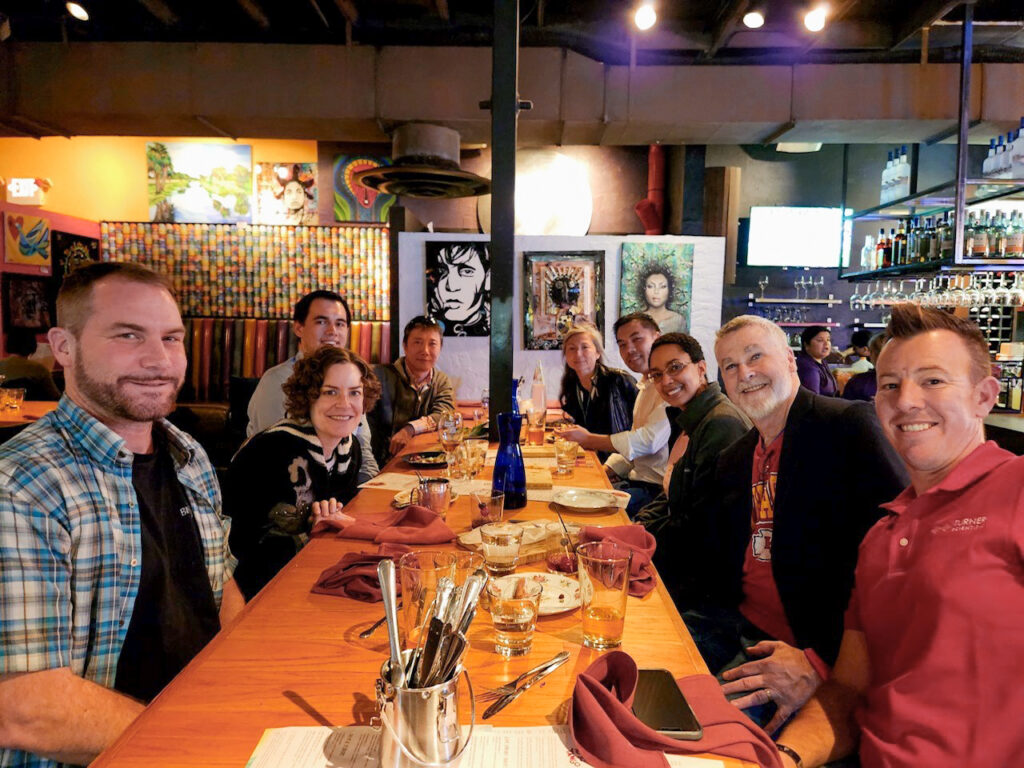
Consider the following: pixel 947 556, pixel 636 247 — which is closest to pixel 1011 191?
pixel 636 247

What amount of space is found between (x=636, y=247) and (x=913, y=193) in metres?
2.30

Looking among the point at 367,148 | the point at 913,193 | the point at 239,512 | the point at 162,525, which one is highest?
the point at 367,148

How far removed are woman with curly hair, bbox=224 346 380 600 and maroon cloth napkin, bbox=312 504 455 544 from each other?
0.27 feet

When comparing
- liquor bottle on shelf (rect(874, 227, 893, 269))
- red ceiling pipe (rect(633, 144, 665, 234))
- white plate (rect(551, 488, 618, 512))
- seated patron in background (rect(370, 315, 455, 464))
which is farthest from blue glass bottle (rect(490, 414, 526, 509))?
red ceiling pipe (rect(633, 144, 665, 234))

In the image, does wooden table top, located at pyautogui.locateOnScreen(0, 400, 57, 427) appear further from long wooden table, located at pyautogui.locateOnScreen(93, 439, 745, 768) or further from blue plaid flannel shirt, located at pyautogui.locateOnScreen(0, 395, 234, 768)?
long wooden table, located at pyautogui.locateOnScreen(93, 439, 745, 768)

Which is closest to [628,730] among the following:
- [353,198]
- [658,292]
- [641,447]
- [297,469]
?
[297,469]

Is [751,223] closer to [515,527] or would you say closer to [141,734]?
[515,527]

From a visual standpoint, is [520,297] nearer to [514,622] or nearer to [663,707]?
[514,622]

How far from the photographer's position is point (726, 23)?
4.88 m

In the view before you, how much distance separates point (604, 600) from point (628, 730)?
0.31 meters

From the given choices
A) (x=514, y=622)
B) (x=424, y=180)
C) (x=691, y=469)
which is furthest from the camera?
(x=424, y=180)

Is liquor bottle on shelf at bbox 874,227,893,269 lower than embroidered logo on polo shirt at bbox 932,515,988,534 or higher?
higher

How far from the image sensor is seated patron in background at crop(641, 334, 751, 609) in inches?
90.1

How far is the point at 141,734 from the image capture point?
899 millimetres
